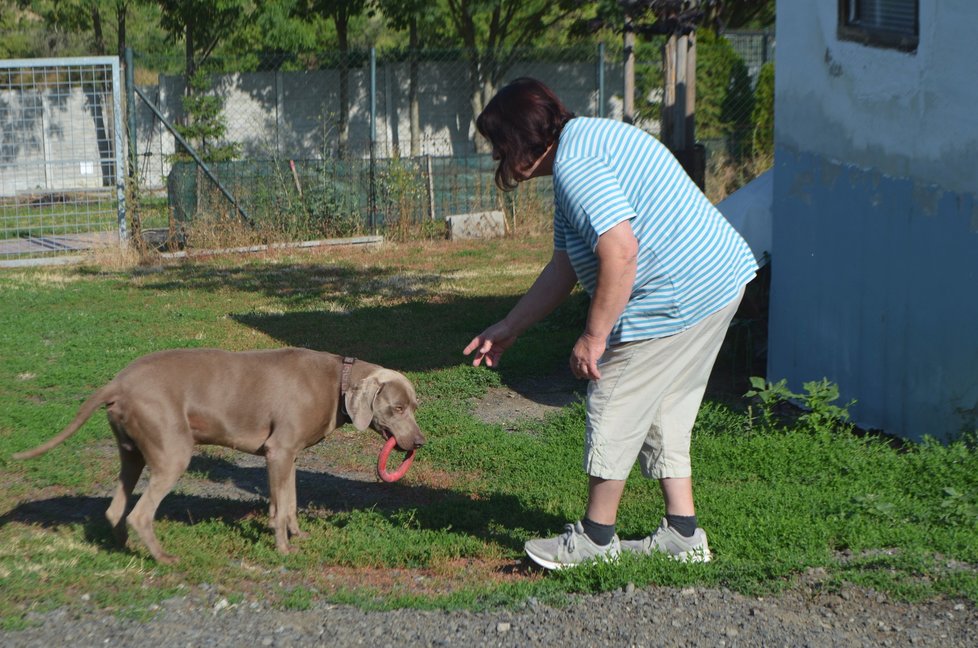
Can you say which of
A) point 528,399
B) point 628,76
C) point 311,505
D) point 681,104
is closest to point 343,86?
point 628,76

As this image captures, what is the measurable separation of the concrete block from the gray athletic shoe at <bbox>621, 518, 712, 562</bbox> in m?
11.4

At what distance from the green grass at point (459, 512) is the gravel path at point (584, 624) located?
0.10 m

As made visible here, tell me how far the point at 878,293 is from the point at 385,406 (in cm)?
315

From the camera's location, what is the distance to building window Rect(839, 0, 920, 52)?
633cm

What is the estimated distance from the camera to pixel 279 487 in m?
4.99

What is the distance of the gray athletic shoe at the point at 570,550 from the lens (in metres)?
4.58

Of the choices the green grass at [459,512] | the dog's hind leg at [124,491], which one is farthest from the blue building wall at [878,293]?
the dog's hind leg at [124,491]

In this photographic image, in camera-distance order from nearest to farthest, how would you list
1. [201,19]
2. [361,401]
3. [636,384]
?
[636,384]
[361,401]
[201,19]

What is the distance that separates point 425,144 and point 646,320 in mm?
22314

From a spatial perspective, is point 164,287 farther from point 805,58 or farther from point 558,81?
point 558,81

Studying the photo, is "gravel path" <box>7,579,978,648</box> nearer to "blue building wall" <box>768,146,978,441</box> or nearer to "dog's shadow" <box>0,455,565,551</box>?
"dog's shadow" <box>0,455,565,551</box>

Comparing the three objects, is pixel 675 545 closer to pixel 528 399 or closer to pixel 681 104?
pixel 528 399

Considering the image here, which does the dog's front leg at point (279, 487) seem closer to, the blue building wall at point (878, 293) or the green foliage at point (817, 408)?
the green foliage at point (817, 408)

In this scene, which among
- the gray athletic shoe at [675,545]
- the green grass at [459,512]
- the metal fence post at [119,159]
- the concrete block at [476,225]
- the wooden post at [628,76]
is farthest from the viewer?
the concrete block at [476,225]
